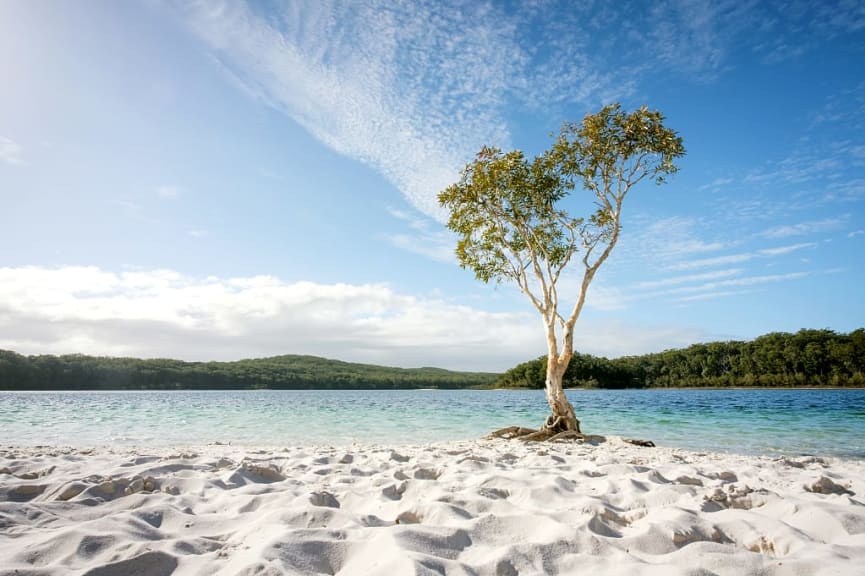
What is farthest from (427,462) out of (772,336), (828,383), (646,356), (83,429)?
(646,356)

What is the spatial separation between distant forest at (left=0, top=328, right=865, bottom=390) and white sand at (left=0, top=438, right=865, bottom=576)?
8197cm

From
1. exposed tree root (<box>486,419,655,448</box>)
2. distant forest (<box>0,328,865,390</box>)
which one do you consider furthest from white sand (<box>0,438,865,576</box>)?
distant forest (<box>0,328,865,390</box>)

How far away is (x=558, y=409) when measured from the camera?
13.0m

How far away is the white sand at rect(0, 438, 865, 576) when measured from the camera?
2752mm

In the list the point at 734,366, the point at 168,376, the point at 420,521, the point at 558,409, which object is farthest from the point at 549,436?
the point at 734,366

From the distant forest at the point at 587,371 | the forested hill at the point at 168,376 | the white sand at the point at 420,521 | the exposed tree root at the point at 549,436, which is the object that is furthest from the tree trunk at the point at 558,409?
the forested hill at the point at 168,376

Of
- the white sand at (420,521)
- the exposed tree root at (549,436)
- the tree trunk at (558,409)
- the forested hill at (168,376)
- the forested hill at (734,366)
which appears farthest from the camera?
the forested hill at (734,366)

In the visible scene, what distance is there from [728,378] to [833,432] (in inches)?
3471

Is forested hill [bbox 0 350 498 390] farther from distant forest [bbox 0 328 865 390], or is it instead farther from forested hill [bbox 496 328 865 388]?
forested hill [bbox 496 328 865 388]

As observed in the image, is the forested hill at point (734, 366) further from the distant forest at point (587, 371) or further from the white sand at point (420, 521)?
the white sand at point (420, 521)

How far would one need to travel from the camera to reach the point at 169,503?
161 inches

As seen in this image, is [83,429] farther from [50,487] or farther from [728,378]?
[728,378]

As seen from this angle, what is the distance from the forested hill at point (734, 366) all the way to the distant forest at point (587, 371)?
0.14 metres

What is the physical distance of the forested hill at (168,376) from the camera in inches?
2734
